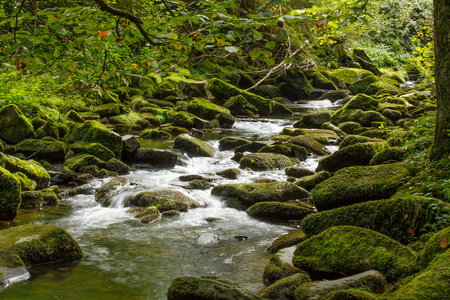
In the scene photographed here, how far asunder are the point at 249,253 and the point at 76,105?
1114 cm

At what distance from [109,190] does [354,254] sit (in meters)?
5.67

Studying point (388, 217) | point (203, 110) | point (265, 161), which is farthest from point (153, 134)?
point (388, 217)

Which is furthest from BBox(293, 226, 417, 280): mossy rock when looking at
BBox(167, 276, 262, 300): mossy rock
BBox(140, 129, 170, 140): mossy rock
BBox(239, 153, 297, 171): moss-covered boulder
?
BBox(140, 129, 170, 140): mossy rock

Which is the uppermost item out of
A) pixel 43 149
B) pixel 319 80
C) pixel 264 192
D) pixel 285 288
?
pixel 319 80

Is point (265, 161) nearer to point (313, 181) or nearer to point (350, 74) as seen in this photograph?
point (313, 181)

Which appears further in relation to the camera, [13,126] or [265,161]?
[265,161]

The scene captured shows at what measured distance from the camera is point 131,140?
1071 centimetres

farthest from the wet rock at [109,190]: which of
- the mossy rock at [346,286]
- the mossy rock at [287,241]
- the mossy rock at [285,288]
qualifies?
the mossy rock at [346,286]

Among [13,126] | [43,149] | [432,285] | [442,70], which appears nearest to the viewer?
[432,285]

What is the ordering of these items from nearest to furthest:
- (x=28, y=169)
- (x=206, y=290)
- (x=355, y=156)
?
(x=206, y=290) → (x=28, y=169) → (x=355, y=156)

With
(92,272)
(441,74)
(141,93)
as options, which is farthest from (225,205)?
(141,93)

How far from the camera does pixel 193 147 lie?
11.6m

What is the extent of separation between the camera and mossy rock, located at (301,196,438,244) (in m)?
4.19

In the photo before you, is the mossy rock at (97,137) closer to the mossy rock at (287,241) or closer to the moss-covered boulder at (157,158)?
the moss-covered boulder at (157,158)
